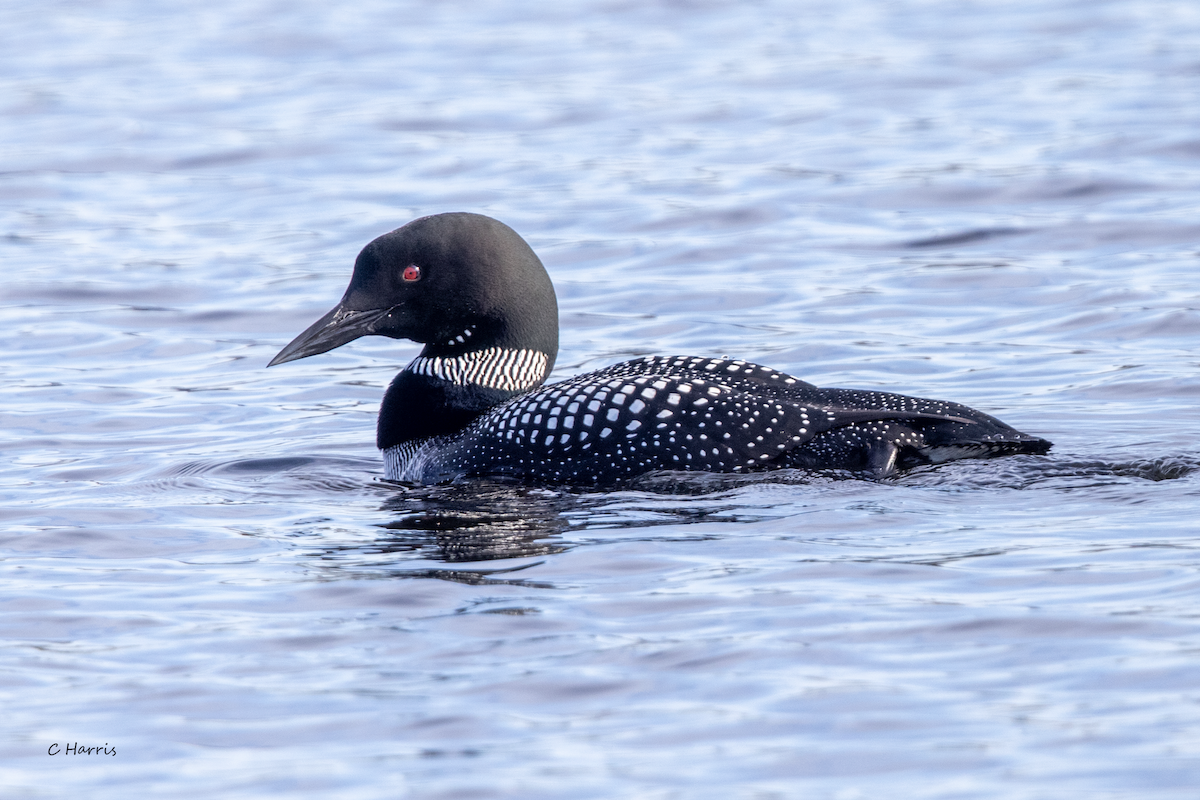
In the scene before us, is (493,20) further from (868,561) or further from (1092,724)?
(1092,724)

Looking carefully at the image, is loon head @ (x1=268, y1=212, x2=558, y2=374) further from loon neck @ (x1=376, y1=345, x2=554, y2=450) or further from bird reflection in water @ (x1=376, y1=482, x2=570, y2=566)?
bird reflection in water @ (x1=376, y1=482, x2=570, y2=566)

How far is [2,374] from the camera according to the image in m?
7.57

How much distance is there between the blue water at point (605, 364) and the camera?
11.9 feet

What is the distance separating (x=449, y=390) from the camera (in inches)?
237

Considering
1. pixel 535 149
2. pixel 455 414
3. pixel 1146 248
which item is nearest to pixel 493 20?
pixel 535 149

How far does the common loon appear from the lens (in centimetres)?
535

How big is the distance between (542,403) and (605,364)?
187cm

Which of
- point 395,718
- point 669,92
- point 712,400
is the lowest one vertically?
point 395,718

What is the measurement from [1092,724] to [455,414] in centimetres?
288

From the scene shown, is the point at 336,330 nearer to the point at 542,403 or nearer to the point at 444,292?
the point at 444,292
